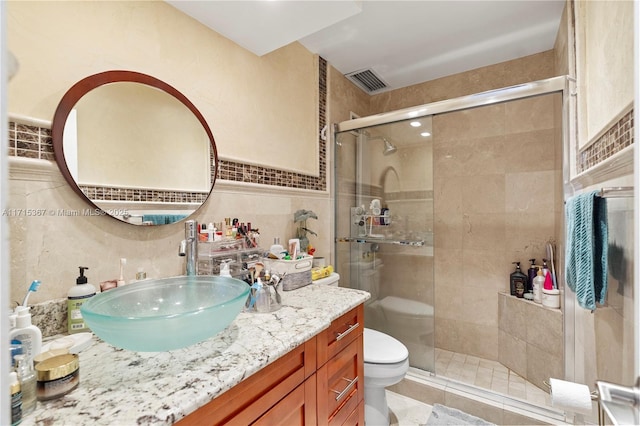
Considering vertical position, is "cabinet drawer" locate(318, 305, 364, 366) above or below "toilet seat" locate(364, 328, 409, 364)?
above

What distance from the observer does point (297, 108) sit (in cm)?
200

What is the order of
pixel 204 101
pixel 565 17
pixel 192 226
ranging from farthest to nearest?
pixel 565 17, pixel 204 101, pixel 192 226

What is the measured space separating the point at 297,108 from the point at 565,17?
1674 mm

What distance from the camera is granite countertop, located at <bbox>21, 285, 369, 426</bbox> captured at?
0.56 m

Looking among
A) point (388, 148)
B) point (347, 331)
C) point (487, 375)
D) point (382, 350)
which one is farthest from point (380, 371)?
point (388, 148)

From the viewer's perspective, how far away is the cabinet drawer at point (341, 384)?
3.42 ft

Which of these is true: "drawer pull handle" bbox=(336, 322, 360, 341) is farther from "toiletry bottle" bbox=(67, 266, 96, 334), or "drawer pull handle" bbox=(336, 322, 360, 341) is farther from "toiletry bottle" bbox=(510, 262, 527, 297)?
"toiletry bottle" bbox=(510, 262, 527, 297)

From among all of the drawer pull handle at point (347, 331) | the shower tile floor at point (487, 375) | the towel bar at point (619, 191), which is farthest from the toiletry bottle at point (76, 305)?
the shower tile floor at point (487, 375)

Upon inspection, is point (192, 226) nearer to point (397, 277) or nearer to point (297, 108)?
point (297, 108)

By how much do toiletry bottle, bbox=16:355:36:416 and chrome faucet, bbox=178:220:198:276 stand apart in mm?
634

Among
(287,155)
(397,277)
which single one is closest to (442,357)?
(397,277)

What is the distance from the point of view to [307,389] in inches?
37.5

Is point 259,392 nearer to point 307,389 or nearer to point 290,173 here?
point 307,389

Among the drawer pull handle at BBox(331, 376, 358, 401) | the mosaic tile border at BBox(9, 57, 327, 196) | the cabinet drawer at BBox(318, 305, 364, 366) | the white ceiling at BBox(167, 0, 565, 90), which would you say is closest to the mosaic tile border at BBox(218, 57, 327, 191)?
the mosaic tile border at BBox(9, 57, 327, 196)
